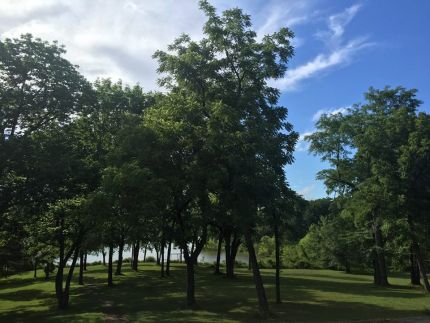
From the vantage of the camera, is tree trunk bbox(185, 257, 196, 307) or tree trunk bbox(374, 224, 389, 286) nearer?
tree trunk bbox(185, 257, 196, 307)

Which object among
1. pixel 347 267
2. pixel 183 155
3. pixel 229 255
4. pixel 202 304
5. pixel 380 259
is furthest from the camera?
pixel 347 267

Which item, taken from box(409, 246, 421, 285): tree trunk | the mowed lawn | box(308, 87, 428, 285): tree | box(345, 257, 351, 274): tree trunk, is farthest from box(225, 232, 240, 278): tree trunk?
box(345, 257, 351, 274): tree trunk

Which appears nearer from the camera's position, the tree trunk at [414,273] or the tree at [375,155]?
the tree at [375,155]

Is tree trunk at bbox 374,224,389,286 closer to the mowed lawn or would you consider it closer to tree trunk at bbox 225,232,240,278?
Answer: the mowed lawn

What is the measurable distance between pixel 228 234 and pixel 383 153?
53.5ft

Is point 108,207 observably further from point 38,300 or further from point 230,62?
point 38,300

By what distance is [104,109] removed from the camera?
96.6 ft

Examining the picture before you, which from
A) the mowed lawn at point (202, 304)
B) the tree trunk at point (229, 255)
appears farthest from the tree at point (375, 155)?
the tree trunk at point (229, 255)

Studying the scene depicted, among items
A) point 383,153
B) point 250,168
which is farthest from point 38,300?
point 383,153

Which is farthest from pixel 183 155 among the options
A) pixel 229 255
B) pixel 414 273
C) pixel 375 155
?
pixel 414 273

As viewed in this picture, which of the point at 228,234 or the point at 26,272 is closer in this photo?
the point at 228,234

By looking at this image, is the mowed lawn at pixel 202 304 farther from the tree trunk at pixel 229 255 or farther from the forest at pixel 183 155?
the tree trunk at pixel 229 255

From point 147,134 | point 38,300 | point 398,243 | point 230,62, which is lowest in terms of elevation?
point 38,300

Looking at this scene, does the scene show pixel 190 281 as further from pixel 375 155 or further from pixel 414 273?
pixel 414 273
